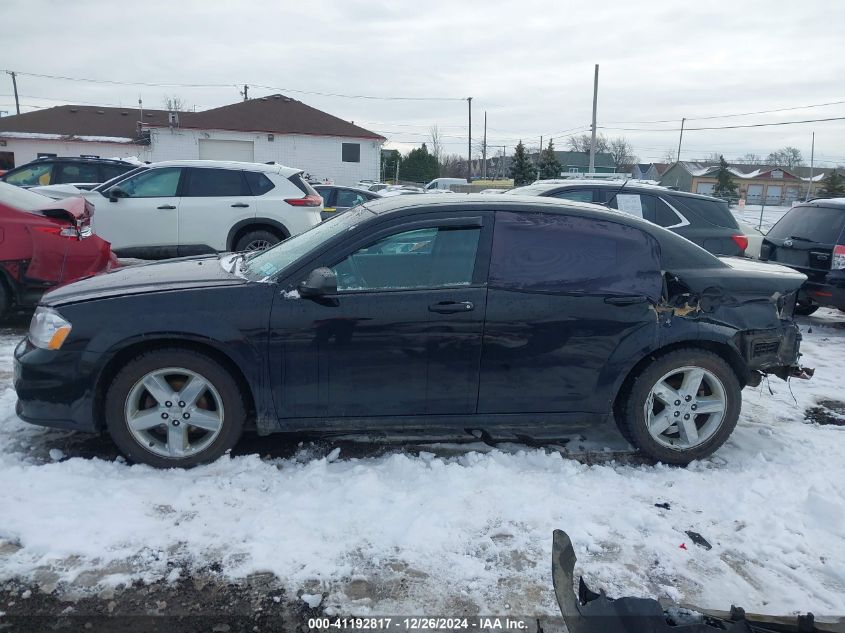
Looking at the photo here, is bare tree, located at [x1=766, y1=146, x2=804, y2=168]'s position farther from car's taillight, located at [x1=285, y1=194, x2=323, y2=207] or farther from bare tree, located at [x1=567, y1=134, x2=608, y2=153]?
car's taillight, located at [x1=285, y1=194, x2=323, y2=207]

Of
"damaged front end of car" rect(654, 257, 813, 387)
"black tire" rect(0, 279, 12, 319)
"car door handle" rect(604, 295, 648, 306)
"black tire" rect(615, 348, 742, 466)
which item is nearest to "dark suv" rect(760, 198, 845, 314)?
"damaged front end of car" rect(654, 257, 813, 387)

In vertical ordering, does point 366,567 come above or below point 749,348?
below

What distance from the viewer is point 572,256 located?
167 inches

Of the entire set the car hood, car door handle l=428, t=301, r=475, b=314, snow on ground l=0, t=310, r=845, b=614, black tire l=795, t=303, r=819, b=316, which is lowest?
snow on ground l=0, t=310, r=845, b=614

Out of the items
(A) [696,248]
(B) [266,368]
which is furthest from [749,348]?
(B) [266,368]

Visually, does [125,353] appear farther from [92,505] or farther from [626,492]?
[626,492]

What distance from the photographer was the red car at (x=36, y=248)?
6781 mm

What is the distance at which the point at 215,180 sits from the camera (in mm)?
10539

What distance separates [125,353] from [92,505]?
0.86 m

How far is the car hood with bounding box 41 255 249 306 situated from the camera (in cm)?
405

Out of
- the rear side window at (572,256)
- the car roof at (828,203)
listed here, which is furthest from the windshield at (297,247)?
the car roof at (828,203)

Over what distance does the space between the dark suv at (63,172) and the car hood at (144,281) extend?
992cm

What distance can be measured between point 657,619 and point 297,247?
3.09 m

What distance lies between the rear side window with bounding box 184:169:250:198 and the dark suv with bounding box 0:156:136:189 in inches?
146
